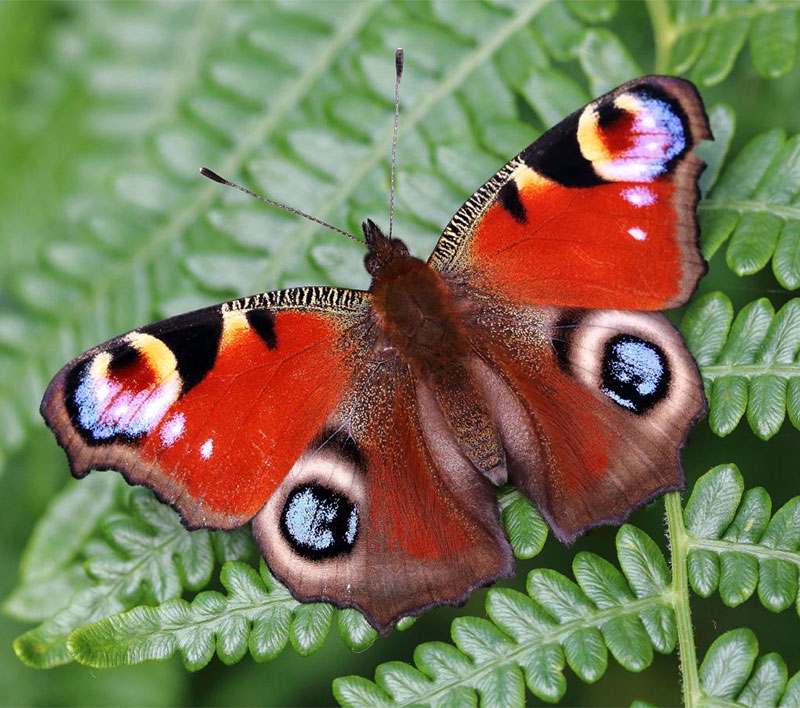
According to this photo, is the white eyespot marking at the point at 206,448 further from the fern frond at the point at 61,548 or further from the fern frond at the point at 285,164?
the fern frond at the point at 285,164

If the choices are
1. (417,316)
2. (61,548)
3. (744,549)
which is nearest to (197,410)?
(417,316)

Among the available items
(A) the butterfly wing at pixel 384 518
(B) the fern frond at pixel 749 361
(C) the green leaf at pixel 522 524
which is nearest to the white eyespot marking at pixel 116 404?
(A) the butterfly wing at pixel 384 518

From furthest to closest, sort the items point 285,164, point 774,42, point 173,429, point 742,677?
point 285,164, point 774,42, point 173,429, point 742,677

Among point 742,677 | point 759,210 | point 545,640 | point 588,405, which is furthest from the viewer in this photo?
point 759,210

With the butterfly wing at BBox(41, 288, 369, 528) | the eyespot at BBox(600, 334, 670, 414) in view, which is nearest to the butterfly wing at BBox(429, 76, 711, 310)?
the eyespot at BBox(600, 334, 670, 414)

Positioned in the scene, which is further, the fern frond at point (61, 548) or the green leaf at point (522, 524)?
the fern frond at point (61, 548)

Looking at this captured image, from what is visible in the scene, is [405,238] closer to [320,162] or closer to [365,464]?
[320,162]

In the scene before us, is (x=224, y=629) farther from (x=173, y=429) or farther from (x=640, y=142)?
(x=640, y=142)

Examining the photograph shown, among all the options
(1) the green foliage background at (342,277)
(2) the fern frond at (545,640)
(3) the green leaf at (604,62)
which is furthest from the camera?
(3) the green leaf at (604,62)

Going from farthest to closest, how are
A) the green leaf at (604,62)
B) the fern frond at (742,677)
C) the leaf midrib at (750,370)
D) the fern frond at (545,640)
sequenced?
the green leaf at (604,62) → the leaf midrib at (750,370) → the fern frond at (545,640) → the fern frond at (742,677)
